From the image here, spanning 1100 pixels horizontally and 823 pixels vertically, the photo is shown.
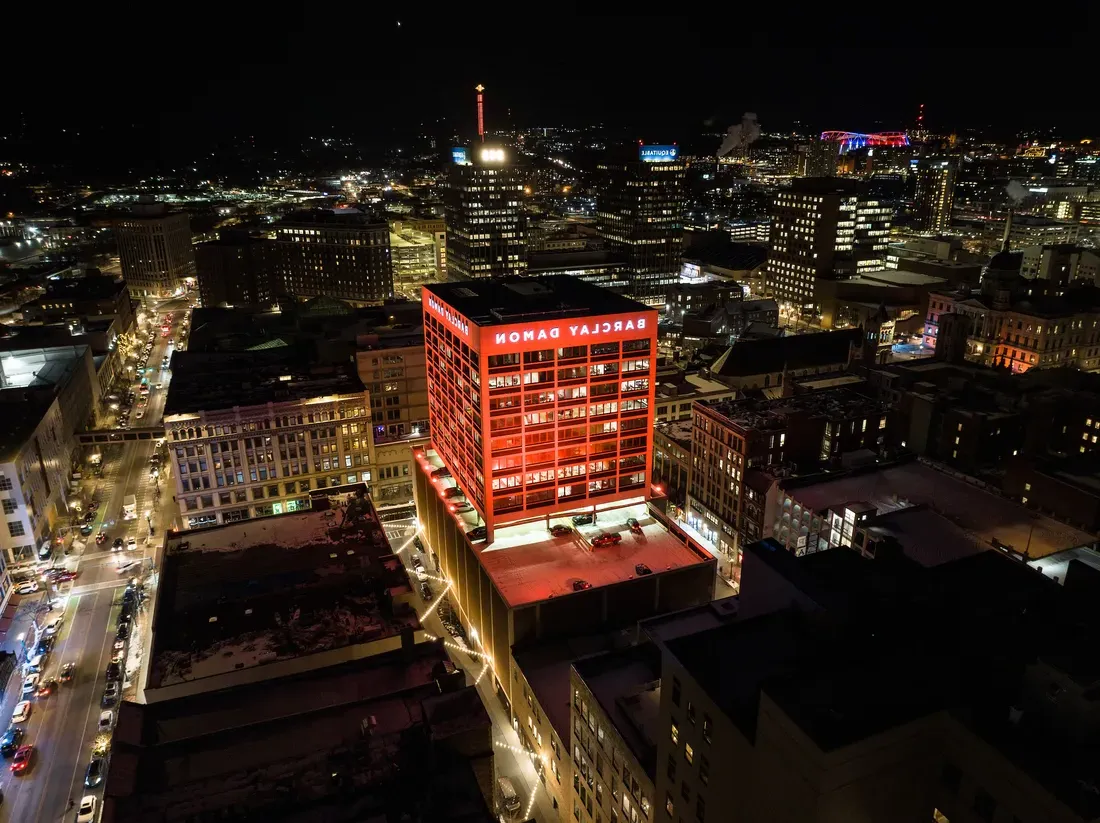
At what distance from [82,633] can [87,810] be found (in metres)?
29.9

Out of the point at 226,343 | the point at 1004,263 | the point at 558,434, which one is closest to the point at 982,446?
the point at 558,434

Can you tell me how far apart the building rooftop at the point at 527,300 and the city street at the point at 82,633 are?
56.3 m

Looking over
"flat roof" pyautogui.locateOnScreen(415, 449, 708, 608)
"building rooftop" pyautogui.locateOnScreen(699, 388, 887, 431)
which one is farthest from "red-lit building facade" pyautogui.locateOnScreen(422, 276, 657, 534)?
"building rooftop" pyautogui.locateOnScreen(699, 388, 887, 431)

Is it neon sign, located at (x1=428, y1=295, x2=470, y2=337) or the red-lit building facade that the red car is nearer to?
the red-lit building facade

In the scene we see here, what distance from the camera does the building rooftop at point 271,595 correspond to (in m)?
73.7

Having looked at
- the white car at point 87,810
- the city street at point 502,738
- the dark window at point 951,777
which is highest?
the dark window at point 951,777

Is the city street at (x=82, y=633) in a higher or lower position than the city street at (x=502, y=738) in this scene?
higher

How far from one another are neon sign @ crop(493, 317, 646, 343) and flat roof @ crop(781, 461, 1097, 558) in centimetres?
2940

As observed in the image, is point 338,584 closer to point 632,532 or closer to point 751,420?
point 632,532

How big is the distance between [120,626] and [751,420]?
85502mm

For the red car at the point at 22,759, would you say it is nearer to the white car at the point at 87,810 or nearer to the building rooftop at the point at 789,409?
the white car at the point at 87,810

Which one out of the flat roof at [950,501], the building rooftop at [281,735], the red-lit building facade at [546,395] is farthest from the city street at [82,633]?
the flat roof at [950,501]

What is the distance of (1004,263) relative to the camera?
179250mm

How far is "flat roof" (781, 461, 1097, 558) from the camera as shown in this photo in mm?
81000
